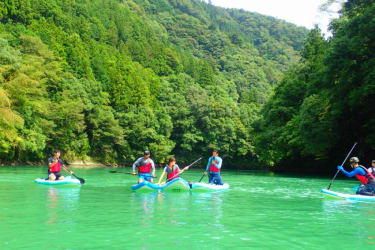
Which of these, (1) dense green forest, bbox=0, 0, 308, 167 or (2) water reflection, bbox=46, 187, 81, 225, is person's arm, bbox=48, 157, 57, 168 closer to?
(2) water reflection, bbox=46, 187, 81, 225

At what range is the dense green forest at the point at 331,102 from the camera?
29.1m

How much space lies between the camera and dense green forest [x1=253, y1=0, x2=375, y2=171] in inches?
1146

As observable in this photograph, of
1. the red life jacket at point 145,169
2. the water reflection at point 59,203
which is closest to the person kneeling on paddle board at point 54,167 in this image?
the water reflection at point 59,203

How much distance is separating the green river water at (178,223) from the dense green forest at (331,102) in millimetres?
15804

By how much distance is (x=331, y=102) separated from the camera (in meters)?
33.1

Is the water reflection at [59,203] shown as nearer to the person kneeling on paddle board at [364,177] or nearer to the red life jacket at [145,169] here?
the red life jacket at [145,169]

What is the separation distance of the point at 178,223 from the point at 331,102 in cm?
2555

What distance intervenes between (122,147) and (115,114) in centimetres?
474

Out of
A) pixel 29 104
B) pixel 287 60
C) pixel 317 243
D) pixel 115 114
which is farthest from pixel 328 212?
pixel 287 60

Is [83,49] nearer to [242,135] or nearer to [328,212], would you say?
[242,135]

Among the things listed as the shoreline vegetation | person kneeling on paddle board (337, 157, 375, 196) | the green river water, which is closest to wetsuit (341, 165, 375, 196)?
person kneeling on paddle board (337, 157, 375, 196)

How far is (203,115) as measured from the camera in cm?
6894

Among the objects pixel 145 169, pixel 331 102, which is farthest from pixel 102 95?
pixel 145 169

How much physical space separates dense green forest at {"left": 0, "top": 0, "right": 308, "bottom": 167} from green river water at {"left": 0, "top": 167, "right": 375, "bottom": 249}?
24592 mm
